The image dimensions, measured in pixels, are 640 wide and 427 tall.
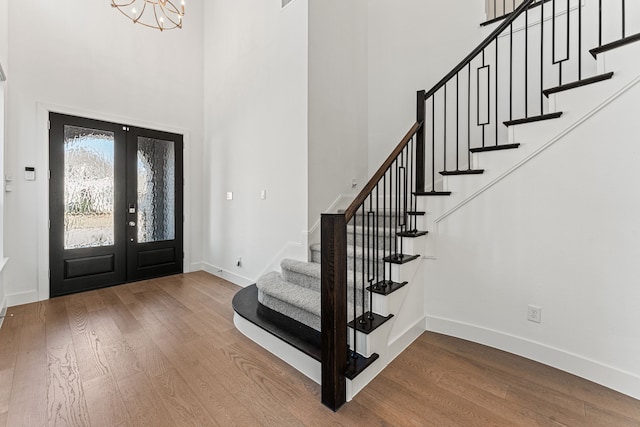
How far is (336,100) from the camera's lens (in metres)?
3.44

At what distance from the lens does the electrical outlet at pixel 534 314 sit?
213 centimetres

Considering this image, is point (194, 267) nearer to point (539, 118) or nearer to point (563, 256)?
point (563, 256)

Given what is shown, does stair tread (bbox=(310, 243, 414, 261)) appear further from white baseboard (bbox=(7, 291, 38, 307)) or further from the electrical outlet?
white baseboard (bbox=(7, 291, 38, 307))

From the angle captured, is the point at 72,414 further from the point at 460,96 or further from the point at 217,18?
the point at 217,18

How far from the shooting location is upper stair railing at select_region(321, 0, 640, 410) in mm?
1687

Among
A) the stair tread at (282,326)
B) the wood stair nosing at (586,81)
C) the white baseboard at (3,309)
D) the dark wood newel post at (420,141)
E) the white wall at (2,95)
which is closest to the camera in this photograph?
the wood stair nosing at (586,81)

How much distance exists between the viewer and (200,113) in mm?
4887

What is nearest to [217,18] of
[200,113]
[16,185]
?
[200,113]

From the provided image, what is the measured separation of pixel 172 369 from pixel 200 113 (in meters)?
4.21

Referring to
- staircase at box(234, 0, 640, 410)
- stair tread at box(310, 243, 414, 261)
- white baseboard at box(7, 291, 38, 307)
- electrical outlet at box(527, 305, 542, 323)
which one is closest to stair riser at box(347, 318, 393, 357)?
staircase at box(234, 0, 640, 410)

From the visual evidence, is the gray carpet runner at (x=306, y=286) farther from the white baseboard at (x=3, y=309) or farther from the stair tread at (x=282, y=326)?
the white baseboard at (x=3, y=309)

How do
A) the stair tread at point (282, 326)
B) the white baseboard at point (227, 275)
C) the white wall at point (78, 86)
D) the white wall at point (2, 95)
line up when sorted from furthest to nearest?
1. the white baseboard at point (227, 275)
2. the white wall at point (78, 86)
3. the white wall at point (2, 95)
4. the stair tread at point (282, 326)

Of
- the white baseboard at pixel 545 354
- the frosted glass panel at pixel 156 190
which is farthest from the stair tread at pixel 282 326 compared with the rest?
the frosted glass panel at pixel 156 190

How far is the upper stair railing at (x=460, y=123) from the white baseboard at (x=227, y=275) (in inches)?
71.0
